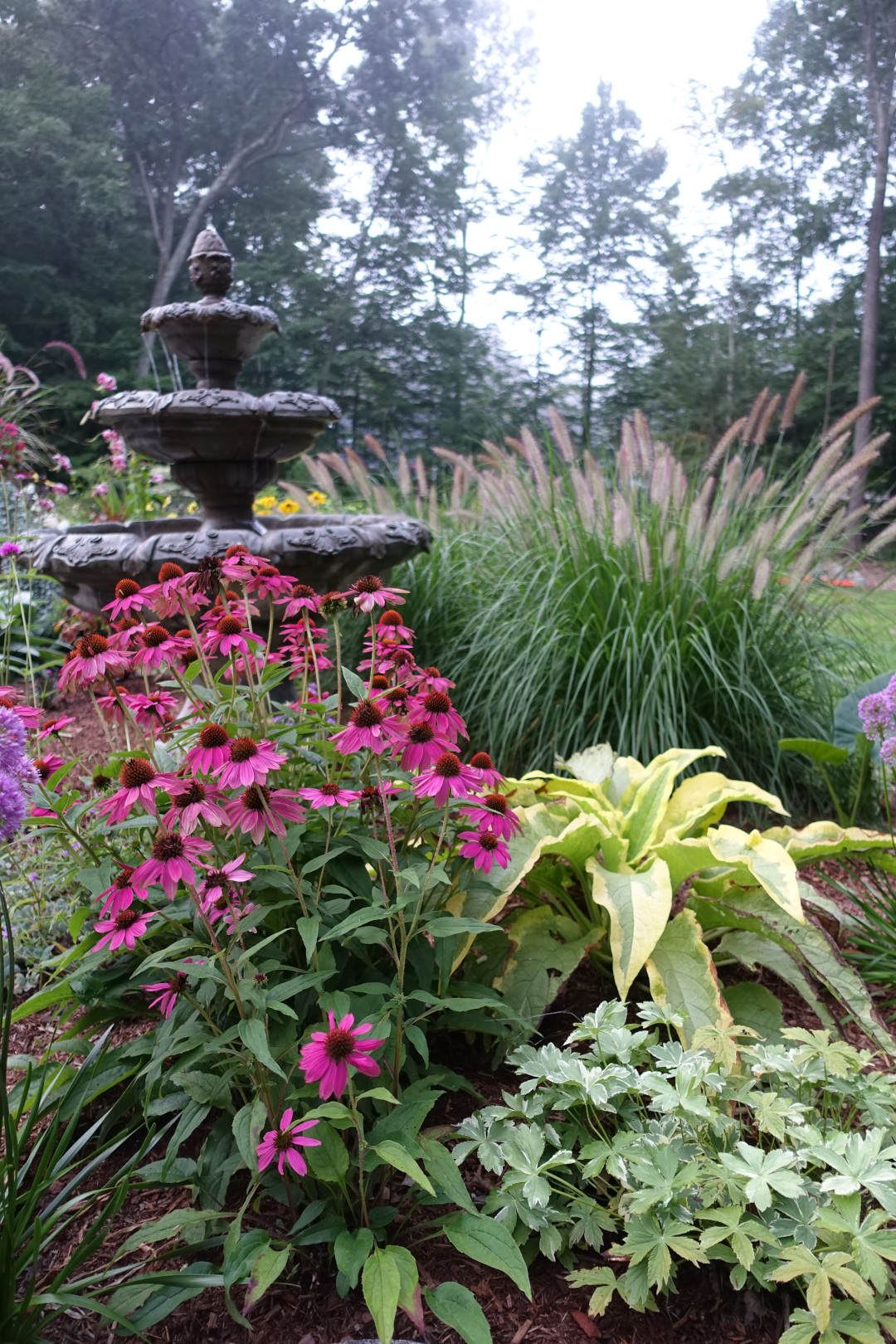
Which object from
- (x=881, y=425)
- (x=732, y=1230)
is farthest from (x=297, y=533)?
(x=881, y=425)

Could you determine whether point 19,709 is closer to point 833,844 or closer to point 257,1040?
point 257,1040

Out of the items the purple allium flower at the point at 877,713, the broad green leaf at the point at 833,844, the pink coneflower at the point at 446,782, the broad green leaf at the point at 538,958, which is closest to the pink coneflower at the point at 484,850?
the pink coneflower at the point at 446,782

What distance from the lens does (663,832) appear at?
1939mm

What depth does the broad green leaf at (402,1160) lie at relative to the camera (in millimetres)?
930

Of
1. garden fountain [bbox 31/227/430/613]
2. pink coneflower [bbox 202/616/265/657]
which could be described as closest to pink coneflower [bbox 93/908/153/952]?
pink coneflower [bbox 202/616/265/657]

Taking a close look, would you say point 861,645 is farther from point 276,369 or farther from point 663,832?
point 276,369

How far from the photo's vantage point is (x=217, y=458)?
10.1 ft

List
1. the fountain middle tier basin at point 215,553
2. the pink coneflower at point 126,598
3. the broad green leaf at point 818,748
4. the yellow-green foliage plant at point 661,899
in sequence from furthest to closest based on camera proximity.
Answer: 1. the fountain middle tier basin at point 215,553
2. the broad green leaf at point 818,748
3. the yellow-green foliage plant at point 661,899
4. the pink coneflower at point 126,598

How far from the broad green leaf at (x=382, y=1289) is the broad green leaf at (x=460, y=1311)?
8 centimetres

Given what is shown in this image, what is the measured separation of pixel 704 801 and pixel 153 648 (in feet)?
4.45

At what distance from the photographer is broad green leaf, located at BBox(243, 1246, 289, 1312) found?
958 millimetres

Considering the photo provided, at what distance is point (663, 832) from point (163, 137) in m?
19.2

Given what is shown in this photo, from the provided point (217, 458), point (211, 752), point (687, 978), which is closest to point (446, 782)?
point (211, 752)

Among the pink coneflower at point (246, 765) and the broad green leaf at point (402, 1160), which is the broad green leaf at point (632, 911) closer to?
the broad green leaf at point (402, 1160)
